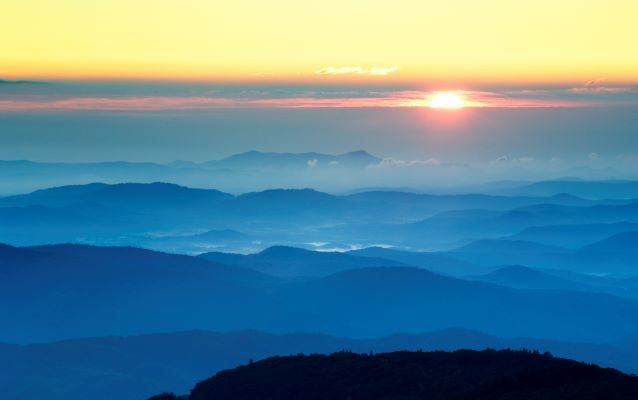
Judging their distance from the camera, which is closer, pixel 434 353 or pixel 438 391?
pixel 438 391

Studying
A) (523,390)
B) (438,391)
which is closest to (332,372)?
(438,391)

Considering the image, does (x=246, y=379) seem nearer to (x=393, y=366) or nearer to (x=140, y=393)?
(x=393, y=366)

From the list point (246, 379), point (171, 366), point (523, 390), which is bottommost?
point (171, 366)

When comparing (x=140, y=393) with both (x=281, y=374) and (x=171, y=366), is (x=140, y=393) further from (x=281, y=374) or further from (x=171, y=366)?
(x=281, y=374)

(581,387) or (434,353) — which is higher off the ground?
(581,387)

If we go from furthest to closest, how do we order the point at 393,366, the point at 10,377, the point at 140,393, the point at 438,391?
the point at 10,377, the point at 140,393, the point at 393,366, the point at 438,391

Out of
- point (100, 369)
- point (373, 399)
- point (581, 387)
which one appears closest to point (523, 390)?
point (581, 387)

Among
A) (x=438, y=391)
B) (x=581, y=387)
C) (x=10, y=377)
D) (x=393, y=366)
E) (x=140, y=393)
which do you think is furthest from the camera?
(x=10, y=377)
